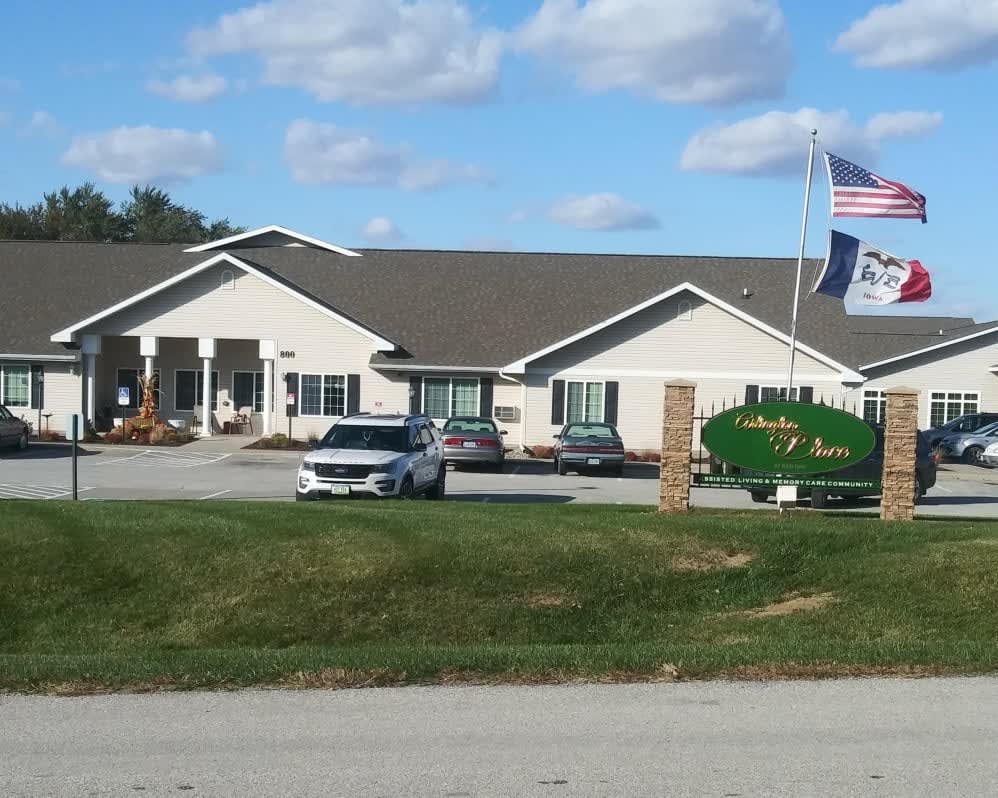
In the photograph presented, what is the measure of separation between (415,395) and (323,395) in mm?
2852

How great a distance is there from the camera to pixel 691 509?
57.1ft

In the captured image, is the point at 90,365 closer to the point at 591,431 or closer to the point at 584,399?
the point at 584,399

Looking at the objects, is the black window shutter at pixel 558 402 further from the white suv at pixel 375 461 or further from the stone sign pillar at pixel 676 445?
the stone sign pillar at pixel 676 445

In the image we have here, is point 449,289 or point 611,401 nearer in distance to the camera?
point 611,401

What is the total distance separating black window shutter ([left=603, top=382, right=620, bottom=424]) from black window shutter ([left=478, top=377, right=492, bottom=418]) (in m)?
3.58

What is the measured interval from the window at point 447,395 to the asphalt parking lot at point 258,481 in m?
3.56

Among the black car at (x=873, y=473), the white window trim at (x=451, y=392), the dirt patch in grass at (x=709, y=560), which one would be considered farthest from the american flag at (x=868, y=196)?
the white window trim at (x=451, y=392)

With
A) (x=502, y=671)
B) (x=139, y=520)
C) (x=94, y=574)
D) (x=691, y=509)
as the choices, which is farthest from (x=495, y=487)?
(x=502, y=671)

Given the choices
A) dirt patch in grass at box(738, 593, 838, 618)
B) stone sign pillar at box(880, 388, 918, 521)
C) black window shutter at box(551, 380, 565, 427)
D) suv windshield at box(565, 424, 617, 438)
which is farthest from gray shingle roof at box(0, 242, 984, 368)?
dirt patch in grass at box(738, 593, 838, 618)

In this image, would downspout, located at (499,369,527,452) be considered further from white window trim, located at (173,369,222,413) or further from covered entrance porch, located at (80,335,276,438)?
white window trim, located at (173,369,222,413)

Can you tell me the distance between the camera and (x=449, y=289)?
40.7m

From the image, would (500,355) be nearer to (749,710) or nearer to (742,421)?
(742,421)

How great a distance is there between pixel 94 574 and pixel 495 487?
1408 centimetres

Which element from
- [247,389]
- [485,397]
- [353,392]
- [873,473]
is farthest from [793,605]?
[247,389]
